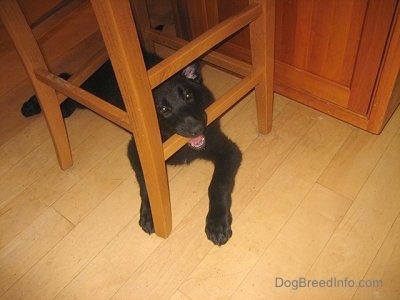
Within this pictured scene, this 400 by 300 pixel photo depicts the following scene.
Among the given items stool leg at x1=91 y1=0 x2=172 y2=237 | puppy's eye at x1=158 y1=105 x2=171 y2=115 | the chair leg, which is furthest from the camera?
puppy's eye at x1=158 y1=105 x2=171 y2=115

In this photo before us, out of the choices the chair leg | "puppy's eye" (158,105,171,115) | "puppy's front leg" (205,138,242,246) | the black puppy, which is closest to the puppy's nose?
the black puppy

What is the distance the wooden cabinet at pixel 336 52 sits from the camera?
1.03 meters

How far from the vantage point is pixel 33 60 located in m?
1.07

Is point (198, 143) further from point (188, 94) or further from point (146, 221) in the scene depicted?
point (146, 221)

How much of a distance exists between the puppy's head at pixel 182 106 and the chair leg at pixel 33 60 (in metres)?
0.35

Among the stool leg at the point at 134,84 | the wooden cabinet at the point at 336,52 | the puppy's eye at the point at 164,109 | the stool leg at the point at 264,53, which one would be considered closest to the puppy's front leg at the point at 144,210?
the stool leg at the point at 134,84

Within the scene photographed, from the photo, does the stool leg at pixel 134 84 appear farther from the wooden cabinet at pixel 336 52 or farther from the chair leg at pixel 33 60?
the wooden cabinet at pixel 336 52

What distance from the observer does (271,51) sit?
113 cm

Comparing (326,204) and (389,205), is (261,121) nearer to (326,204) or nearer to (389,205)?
(326,204)

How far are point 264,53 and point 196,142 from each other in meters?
0.34

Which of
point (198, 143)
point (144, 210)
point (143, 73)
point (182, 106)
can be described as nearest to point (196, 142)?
point (198, 143)

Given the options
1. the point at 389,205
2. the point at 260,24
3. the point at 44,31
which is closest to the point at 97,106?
the point at 44,31

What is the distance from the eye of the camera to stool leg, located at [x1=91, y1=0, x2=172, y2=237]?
67cm

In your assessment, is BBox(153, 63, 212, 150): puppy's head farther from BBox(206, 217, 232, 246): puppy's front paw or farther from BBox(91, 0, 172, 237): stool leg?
BBox(206, 217, 232, 246): puppy's front paw
